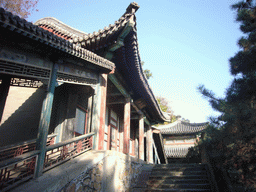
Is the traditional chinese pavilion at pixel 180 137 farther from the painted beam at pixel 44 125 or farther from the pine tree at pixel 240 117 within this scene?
the painted beam at pixel 44 125

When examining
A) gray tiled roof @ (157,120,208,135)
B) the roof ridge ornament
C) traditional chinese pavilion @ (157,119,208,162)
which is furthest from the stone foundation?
gray tiled roof @ (157,120,208,135)

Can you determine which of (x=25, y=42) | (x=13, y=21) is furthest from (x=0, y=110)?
(x=13, y=21)

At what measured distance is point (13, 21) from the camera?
2861mm

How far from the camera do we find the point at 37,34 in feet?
10.7

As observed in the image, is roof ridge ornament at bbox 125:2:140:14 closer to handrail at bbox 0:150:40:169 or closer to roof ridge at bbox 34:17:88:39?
roof ridge at bbox 34:17:88:39

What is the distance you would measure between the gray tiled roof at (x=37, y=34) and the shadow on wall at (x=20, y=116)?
211 cm

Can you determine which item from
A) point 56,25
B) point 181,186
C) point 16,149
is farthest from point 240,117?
point 56,25

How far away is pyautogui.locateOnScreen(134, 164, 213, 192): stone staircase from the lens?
521 cm

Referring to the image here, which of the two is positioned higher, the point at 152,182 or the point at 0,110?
the point at 0,110

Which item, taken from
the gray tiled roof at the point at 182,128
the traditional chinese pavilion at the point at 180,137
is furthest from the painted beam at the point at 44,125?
the gray tiled roof at the point at 182,128

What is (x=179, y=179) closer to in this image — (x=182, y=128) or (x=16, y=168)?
(x=16, y=168)

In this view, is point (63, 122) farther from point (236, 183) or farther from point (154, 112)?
point (154, 112)

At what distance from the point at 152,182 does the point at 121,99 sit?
3.14 m

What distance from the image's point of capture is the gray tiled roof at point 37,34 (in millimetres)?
2790
